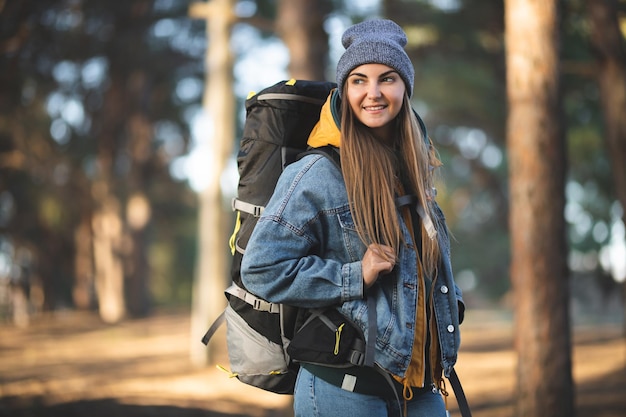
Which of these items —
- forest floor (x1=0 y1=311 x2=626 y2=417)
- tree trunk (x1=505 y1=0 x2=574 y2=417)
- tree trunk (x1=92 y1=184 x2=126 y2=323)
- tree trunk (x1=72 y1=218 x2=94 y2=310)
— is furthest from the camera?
tree trunk (x1=72 y1=218 x2=94 y2=310)

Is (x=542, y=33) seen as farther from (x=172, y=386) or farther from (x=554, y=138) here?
(x=172, y=386)

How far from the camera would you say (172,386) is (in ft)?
36.5

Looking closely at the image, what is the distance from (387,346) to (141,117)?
69.7 ft

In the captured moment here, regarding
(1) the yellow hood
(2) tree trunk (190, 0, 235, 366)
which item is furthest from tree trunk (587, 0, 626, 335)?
(1) the yellow hood

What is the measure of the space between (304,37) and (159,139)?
16.6m

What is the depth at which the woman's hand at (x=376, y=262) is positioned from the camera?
8.03ft

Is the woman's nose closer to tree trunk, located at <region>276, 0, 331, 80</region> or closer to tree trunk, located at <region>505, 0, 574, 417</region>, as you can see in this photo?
tree trunk, located at <region>505, 0, 574, 417</region>

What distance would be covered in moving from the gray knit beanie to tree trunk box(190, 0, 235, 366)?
10.1 metres

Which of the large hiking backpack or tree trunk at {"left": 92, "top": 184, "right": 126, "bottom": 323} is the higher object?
the large hiking backpack

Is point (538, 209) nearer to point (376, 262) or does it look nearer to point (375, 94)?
point (375, 94)

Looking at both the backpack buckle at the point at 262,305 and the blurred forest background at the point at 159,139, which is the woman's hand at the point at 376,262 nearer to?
the backpack buckle at the point at 262,305

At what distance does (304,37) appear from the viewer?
30.8ft

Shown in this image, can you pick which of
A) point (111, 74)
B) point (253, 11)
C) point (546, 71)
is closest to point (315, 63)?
point (546, 71)

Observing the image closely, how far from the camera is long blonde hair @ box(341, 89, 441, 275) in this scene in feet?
8.25
